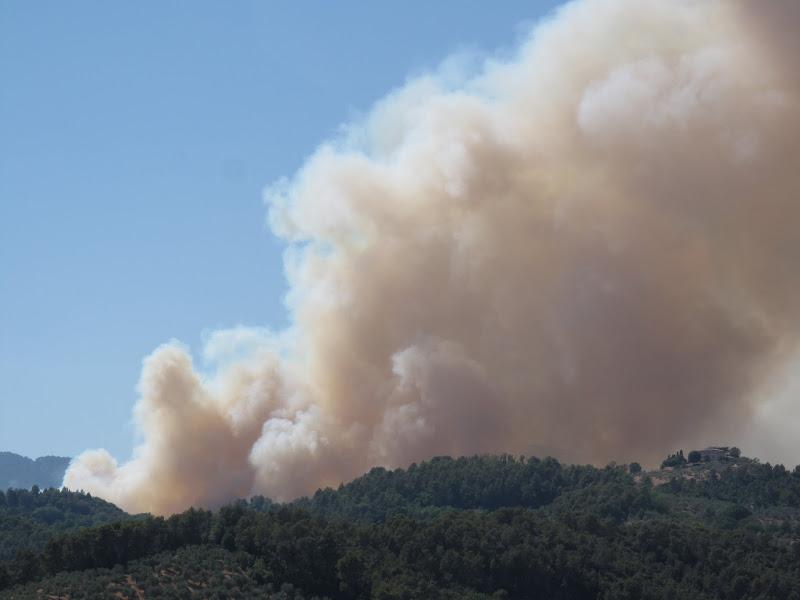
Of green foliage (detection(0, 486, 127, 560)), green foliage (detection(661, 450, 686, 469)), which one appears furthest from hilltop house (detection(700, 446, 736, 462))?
green foliage (detection(0, 486, 127, 560))

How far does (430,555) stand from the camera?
87812 millimetres

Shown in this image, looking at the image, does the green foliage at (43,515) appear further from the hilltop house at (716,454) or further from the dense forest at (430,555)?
the hilltop house at (716,454)

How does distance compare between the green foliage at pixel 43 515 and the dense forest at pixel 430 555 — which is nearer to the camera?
the dense forest at pixel 430 555

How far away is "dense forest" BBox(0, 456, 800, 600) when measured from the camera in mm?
79188

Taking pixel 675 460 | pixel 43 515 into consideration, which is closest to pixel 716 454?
pixel 675 460

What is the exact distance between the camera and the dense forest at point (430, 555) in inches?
3118

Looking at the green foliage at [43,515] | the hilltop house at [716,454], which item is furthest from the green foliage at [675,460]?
the green foliage at [43,515]

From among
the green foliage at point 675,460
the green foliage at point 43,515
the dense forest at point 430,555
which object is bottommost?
the dense forest at point 430,555

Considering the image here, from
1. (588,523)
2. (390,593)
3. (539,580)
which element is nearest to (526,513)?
(588,523)

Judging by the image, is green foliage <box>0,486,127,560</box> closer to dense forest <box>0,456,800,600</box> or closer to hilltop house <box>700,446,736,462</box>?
dense forest <box>0,456,800,600</box>

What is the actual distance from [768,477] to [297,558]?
214 feet

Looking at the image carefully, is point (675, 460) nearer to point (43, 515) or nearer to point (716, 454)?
point (716, 454)

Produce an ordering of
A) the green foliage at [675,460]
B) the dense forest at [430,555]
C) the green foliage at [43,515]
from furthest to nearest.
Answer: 1. the green foliage at [675,460]
2. the green foliage at [43,515]
3. the dense forest at [430,555]

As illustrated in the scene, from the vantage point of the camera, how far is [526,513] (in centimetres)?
10144
